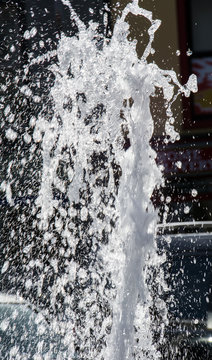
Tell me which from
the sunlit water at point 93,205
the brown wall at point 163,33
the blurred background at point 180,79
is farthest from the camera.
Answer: the brown wall at point 163,33

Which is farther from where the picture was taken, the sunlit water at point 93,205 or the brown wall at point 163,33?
the brown wall at point 163,33

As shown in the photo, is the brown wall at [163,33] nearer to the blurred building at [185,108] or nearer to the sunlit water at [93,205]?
the blurred building at [185,108]

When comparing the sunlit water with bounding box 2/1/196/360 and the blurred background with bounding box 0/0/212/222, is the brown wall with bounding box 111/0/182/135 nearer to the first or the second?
the blurred background with bounding box 0/0/212/222

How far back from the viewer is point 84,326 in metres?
2.92

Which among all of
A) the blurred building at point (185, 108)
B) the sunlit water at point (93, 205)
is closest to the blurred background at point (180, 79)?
the blurred building at point (185, 108)

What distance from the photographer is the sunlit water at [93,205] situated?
9.69 feet

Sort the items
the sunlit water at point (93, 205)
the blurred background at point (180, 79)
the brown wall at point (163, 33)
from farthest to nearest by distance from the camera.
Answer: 1. the brown wall at point (163, 33)
2. the blurred background at point (180, 79)
3. the sunlit water at point (93, 205)

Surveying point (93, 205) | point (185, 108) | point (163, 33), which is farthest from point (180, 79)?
point (93, 205)

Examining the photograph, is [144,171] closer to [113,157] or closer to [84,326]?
[84,326]

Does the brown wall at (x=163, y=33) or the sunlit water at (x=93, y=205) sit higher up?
the brown wall at (x=163, y=33)

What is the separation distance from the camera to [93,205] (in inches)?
292

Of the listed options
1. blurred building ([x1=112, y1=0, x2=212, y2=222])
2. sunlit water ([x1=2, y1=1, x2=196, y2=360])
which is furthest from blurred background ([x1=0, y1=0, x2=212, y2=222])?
sunlit water ([x1=2, y1=1, x2=196, y2=360])

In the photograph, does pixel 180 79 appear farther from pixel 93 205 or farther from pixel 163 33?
pixel 93 205

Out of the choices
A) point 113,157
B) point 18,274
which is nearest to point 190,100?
point 113,157
